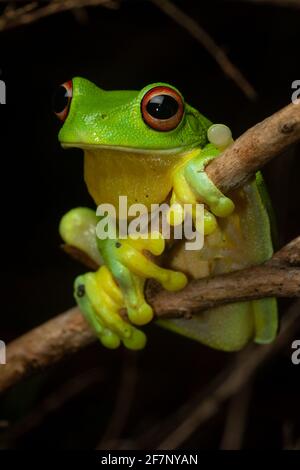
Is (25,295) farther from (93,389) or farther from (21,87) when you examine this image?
(21,87)

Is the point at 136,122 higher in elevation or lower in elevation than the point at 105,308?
higher

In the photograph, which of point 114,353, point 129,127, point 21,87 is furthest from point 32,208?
point 129,127

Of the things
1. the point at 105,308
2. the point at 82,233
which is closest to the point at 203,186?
the point at 105,308

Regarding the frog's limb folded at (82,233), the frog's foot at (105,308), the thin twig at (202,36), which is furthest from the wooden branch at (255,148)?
the thin twig at (202,36)

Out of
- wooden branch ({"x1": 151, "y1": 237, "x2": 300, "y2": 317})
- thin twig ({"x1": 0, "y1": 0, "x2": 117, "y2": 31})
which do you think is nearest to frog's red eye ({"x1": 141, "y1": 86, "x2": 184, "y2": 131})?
wooden branch ({"x1": 151, "y1": 237, "x2": 300, "y2": 317})

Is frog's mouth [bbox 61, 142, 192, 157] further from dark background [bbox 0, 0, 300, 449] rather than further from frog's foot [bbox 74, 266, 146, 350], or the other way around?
dark background [bbox 0, 0, 300, 449]

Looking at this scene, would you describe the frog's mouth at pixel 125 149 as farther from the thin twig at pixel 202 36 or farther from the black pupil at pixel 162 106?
the thin twig at pixel 202 36

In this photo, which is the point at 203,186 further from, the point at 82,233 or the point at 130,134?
the point at 82,233
